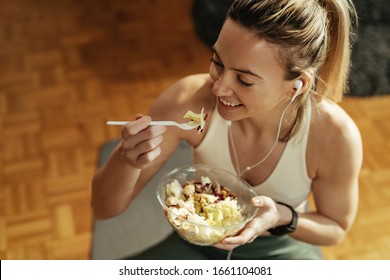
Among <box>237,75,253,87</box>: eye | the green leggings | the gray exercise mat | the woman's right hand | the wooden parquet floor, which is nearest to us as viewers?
the woman's right hand

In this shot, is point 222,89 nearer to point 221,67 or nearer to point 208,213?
point 221,67

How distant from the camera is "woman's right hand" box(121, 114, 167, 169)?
0.97m

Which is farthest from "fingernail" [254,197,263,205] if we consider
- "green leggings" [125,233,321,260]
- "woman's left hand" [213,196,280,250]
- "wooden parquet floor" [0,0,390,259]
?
"wooden parquet floor" [0,0,390,259]

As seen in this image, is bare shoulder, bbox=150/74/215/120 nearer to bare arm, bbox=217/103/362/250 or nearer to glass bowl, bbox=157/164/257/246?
glass bowl, bbox=157/164/257/246

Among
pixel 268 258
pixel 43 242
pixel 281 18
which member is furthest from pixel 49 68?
pixel 281 18

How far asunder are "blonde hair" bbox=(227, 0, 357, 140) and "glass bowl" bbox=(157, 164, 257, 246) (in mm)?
276

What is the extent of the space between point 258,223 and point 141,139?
1.07ft

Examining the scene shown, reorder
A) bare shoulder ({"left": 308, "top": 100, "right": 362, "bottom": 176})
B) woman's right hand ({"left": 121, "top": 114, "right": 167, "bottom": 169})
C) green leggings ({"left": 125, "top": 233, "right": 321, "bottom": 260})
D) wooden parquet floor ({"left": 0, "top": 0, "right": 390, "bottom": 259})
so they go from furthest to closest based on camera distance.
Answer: wooden parquet floor ({"left": 0, "top": 0, "right": 390, "bottom": 259}) < green leggings ({"left": 125, "top": 233, "right": 321, "bottom": 260}) < bare shoulder ({"left": 308, "top": 100, "right": 362, "bottom": 176}) < woman's right hand ({"left": 121, "top": 114, "right": 167, "bottom": 169})

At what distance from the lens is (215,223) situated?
3.60 feet

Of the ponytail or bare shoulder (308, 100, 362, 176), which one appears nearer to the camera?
the ponytail

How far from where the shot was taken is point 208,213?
43.7 inches

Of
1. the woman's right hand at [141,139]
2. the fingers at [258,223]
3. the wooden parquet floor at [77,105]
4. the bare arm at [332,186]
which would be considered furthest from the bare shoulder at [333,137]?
the wooden parquet floor at [77,105]

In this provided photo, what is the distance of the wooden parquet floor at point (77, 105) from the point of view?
1.97 m

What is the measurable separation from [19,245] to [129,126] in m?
1.14
